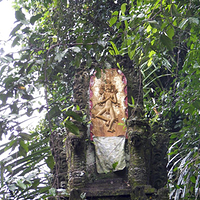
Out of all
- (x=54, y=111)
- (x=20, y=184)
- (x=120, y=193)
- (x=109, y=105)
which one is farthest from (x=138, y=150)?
(x=20, y=184)

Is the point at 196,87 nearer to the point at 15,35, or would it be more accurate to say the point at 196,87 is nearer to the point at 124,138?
the point at 124,138

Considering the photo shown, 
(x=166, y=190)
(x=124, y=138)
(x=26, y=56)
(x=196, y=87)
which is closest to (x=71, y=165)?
(x=124, y=138)

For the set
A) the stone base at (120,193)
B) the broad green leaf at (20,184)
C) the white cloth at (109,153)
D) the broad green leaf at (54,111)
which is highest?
the broad green leaf at (54,111)

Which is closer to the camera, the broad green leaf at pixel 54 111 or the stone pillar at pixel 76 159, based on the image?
the broad green leaf at pixel 54 111

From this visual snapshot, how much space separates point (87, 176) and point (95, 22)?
11.3 ft

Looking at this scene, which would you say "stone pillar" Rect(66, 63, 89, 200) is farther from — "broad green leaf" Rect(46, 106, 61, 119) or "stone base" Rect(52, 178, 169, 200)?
"broad green leaf" Rect(46, 106, 61, 119)

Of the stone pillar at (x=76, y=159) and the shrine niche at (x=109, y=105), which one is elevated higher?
the shrine niche at (x=109, y=105)

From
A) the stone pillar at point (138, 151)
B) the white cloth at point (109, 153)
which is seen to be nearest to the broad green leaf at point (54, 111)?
the stone pillar at point (138, 151)

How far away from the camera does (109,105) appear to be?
4984 millimetres

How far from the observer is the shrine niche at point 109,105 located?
4848mm

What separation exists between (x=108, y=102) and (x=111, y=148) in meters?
0.74

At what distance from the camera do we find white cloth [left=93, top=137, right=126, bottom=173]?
4508mm

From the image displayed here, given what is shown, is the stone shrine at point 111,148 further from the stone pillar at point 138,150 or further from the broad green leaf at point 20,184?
the broad green leaf at point 20,184

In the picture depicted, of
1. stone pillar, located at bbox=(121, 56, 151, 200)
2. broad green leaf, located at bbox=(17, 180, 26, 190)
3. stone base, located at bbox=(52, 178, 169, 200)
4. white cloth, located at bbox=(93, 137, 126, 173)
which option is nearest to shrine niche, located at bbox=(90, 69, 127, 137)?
white cloth, located at bbox=(93, 137, 126, 173)
